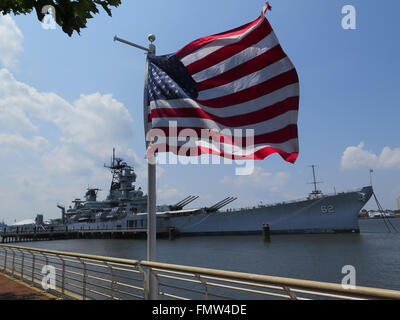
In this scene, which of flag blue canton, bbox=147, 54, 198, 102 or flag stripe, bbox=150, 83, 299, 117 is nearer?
flag stripe, bbox=150, 83, 299, 117

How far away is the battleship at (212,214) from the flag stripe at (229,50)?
3533 centimetres

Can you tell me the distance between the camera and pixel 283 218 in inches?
1722

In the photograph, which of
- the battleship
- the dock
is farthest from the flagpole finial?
the dock

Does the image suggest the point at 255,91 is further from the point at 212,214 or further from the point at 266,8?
the point at 212,214

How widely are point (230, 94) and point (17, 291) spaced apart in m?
6.04

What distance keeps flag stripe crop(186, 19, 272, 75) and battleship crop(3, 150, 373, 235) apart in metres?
35.3

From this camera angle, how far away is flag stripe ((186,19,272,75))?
4.38 m

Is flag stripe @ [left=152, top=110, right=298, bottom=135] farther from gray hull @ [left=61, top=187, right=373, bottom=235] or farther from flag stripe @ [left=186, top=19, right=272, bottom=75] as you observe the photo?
gray hull @ [left=61, top=187, right=373, bottom=235]

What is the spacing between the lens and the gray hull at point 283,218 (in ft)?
131

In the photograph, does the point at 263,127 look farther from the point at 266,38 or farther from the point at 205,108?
the point at 266,38

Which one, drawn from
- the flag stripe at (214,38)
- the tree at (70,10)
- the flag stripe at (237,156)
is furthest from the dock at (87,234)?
the tree at (70,10)

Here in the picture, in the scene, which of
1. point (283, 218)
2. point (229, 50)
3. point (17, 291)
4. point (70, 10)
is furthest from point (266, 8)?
point (283, 218)

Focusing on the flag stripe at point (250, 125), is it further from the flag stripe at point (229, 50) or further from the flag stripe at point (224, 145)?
the flag stripe at point (229, 50)
